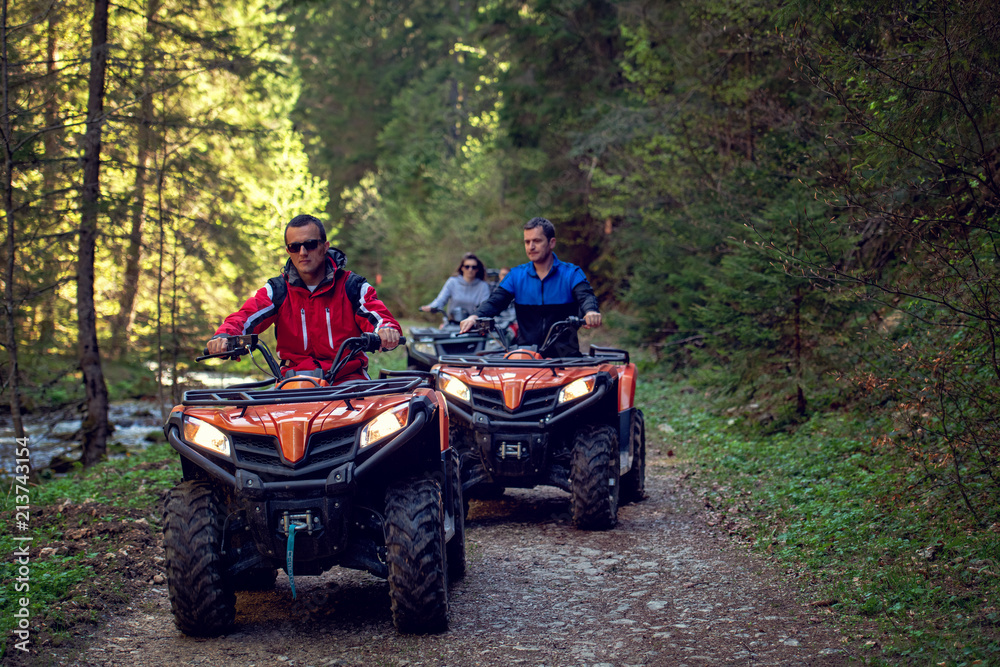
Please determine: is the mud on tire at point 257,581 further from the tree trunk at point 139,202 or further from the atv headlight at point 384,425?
the tree trunk at point 139,202

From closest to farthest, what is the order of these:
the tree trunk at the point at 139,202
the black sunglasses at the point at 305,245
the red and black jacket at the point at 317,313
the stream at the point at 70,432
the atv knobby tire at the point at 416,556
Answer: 1. the atv knobby tire at the point at 416,556
2. the black sunglasses at the point at 305,245
3. the red and black jacket at the point at 317,313
4. the tree trunk at the point at 139,202
5. the stream at the point at 70,432

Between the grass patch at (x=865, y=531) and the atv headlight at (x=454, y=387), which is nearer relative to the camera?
the grass patch at (x=865, y=531)

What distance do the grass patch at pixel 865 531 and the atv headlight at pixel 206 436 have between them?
11.2 ft

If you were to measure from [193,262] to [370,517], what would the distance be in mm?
15763

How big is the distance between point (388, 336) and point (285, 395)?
69 centimetres

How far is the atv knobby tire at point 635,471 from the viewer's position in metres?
7.62

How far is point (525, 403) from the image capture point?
22.3 ft

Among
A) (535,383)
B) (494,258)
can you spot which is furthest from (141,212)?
(494,258)

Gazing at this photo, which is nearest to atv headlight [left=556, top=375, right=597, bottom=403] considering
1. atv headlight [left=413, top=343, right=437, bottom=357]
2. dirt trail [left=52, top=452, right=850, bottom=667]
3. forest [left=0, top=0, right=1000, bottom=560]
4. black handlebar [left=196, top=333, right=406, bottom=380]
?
dirt trail [left=52, top=452, right=850, bottom=667]

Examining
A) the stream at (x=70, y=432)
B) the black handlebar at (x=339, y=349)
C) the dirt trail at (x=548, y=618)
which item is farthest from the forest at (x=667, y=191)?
the black handlebar at (x=339, y=349)

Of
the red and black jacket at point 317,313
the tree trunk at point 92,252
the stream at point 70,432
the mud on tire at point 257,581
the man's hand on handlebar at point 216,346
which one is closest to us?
the man's hand on handlebar at point 216,346

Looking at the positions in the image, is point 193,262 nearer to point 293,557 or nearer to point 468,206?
point 293,557

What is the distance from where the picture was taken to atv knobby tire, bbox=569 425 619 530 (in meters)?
6.71

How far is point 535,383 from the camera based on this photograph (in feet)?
22.3
